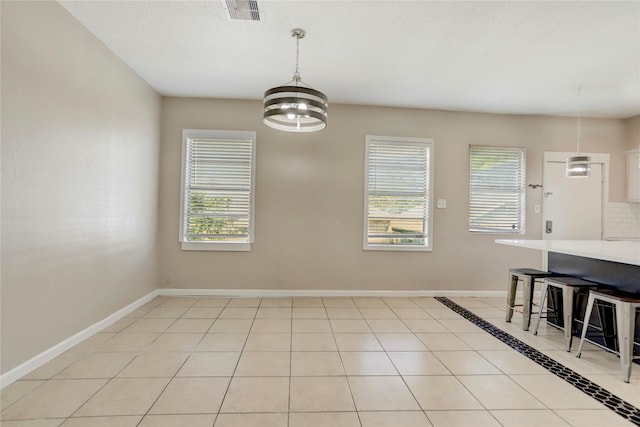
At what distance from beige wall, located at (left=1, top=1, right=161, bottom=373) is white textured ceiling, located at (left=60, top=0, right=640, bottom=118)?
1.40 ft

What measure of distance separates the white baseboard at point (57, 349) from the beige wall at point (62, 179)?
5cm

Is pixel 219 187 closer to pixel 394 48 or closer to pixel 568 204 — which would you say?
pixel 394 48

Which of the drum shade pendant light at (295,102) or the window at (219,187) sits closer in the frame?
the drum shade pendant light at (295,102)

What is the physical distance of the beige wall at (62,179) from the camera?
2.15 m

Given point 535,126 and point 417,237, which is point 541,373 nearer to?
point 417,237

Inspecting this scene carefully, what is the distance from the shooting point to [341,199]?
464 cm

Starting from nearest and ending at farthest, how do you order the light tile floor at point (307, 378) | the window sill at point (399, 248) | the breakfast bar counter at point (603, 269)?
the light tile floor at point (307, 378) → the breakfast bar counter at point (603, 269) → the window sill at point (399, 248)

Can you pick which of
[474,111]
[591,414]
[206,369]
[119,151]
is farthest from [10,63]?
[474,111]

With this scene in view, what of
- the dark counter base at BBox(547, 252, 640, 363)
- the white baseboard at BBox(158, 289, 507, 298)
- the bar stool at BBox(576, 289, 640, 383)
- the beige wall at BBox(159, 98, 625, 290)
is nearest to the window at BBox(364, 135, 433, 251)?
the beige wall at BBox(159, 98, 625, 290)

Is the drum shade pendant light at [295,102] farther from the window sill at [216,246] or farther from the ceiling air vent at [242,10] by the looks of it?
the window sill at [216,246]

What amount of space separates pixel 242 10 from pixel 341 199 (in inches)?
107

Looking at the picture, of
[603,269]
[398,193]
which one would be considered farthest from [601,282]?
[398,193]

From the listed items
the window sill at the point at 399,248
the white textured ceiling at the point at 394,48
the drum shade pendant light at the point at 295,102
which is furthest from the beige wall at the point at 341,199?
the drum shade pendant light at the point at 295,102

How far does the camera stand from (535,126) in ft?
16.0
